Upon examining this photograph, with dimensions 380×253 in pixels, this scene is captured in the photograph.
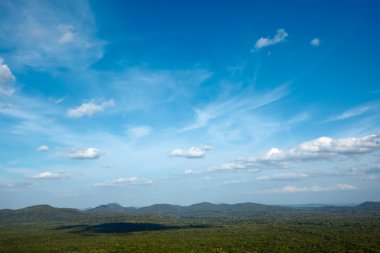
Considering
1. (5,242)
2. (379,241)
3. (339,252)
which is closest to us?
(339,252)

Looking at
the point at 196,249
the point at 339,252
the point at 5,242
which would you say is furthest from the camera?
the point at 5,242

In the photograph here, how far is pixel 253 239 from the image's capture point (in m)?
140

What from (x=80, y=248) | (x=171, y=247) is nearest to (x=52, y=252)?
(x=80, y=248)

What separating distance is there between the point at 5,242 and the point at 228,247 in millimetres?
113964

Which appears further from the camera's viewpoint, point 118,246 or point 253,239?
point 253,239

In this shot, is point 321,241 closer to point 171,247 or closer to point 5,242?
point 171,247

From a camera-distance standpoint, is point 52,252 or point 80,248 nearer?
point 52,252

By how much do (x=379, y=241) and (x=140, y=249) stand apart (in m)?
94.9

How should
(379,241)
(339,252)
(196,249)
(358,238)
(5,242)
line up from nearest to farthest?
1. (339,252)
2. (196,249)
3. (379,241)
4. (358,238)
5. (5,242)

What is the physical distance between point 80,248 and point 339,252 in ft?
321

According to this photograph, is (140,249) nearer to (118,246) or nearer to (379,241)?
(118,246)

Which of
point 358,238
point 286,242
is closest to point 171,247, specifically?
point 286,242

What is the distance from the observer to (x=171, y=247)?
12331cm

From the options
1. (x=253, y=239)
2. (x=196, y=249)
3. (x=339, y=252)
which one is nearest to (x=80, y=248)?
(x=196, y=249)
